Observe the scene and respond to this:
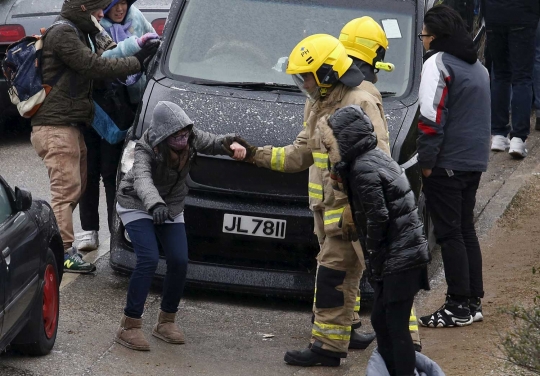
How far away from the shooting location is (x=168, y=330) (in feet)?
20.4

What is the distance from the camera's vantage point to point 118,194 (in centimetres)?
612

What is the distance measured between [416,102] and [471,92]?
73 centimetres

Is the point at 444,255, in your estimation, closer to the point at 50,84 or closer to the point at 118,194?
the point at 118,194

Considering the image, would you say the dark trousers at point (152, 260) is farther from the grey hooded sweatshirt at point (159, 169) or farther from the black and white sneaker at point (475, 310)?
the black and white sneaker at point (475, 310)

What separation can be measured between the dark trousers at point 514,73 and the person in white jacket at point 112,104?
3.73 meters

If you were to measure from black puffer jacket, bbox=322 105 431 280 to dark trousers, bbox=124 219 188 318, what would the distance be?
1.31m

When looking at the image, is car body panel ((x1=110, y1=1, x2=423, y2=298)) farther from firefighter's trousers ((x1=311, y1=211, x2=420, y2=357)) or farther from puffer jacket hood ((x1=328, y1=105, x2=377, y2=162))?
puffer jacket hood ((x1=328, y1=105, x2=377, y2=162))

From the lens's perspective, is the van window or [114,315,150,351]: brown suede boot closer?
the van window

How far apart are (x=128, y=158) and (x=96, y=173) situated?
4.26 feet

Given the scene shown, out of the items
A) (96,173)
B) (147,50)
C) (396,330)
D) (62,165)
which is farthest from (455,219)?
(96,173)

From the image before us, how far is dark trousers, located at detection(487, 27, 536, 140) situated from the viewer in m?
10.0

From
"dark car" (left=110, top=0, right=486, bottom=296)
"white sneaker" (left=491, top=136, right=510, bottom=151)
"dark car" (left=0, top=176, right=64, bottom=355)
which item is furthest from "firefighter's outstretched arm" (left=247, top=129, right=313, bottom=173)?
"white sneaker" (left=491, top=136, right=510, bottom=151)

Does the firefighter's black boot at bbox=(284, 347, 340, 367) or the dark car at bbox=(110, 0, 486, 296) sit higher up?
the dark car at bbox=(110, 0, 486, 296)

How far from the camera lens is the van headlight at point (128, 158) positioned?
642cm
